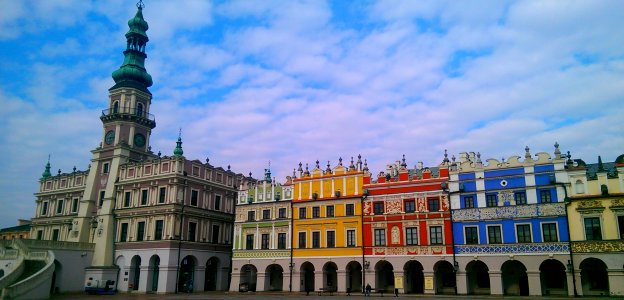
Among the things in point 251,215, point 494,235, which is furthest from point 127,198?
point 494,235

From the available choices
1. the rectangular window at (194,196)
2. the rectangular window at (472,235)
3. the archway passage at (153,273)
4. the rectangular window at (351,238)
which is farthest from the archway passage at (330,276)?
the archway passage at (153,273)

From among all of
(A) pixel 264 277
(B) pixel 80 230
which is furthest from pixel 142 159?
(A) pixel 264 277

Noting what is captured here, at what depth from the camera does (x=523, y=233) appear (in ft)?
126

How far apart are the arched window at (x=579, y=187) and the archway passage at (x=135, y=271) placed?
144 ft

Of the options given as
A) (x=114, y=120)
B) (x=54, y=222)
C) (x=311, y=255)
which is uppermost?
(x=114, y=120)

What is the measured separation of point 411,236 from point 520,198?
975cm

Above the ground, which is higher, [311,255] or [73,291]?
[311,255]

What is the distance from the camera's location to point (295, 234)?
4844 cm

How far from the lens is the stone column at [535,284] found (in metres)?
36.5

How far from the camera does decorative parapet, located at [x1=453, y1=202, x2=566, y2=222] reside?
123 feet

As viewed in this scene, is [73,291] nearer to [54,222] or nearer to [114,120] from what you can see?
[54,222]

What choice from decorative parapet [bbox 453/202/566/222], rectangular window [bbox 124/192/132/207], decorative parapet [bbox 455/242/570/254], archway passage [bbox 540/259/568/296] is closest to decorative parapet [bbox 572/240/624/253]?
decorative parapet [bbox 455/242/570/254]

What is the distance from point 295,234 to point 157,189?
17.2 m

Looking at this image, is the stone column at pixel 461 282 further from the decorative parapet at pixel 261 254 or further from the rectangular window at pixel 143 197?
the rectangular window at pixel 143 197
